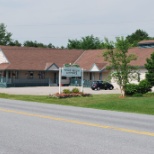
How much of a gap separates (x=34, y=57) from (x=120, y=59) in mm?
31845

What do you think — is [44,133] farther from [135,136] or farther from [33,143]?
[135,136]

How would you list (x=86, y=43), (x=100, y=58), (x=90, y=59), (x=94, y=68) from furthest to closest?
(x=86, y=43) → (x=90, y=59) → (x=100, y=58) → (x=94, y=68)

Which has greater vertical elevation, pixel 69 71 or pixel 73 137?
pixel 69 71

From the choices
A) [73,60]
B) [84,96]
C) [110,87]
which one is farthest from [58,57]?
[84,96]

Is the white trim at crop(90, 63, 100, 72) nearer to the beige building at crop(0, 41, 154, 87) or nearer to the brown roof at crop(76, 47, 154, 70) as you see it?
the beige building at crop(0, 41, 154, 87)

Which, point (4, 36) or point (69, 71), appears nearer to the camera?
point (69, 71)

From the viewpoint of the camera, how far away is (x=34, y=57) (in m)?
63.1

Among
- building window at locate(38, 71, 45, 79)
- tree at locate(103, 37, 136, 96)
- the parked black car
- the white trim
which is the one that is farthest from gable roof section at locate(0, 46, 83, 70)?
tree at locate(103, 37, 136, 96)

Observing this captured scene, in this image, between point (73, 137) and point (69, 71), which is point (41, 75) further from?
point (73, 137)

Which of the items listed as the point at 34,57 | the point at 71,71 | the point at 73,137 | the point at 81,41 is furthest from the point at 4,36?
the point at 73,137

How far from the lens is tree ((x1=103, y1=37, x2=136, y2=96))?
1276 inches

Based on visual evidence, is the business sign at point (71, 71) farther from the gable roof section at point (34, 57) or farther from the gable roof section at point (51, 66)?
the gable roof section at point (51, 66)

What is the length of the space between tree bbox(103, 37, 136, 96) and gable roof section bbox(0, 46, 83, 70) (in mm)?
27122

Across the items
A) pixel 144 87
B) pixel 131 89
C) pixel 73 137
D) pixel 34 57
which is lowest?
pixel 73 137
